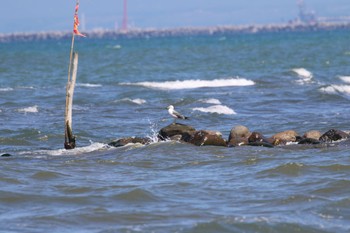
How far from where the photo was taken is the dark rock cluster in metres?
21.0

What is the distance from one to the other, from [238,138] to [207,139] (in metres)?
0.74

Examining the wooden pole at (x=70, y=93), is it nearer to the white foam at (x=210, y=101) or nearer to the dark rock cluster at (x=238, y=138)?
the dark rock cluster at (x=238, y=138)

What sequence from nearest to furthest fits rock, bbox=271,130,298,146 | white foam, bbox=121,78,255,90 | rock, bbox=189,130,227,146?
rock, bbox=189,130,227,146 < rock, bbox=271,130,298,146 < white foam, bbox=121,78,255,90

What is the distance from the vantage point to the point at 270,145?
20.8 m

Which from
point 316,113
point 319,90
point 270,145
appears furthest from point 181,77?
point 270,145

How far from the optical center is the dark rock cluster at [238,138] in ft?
68.7

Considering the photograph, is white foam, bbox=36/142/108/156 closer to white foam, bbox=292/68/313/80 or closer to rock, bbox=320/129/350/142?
rock, bbox=320/129/350/142

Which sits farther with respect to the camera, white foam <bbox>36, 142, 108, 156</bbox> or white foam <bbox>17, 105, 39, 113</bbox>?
white foam <bbox>17, 105, 39, 113</bbox>

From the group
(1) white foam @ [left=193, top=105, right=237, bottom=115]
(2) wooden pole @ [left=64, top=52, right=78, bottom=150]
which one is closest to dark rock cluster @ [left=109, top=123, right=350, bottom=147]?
(2) wooden pole @ [left=64, top=52, right=78, bottom=150]

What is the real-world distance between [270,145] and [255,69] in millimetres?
32972

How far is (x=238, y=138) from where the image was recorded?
2131 cm

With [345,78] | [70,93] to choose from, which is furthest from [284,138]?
[345,78]

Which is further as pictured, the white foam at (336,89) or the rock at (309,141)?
the white foam at (336,89)

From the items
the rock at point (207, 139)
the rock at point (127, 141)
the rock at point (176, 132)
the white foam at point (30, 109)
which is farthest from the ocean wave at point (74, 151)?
the white foam at point (30, 109)
